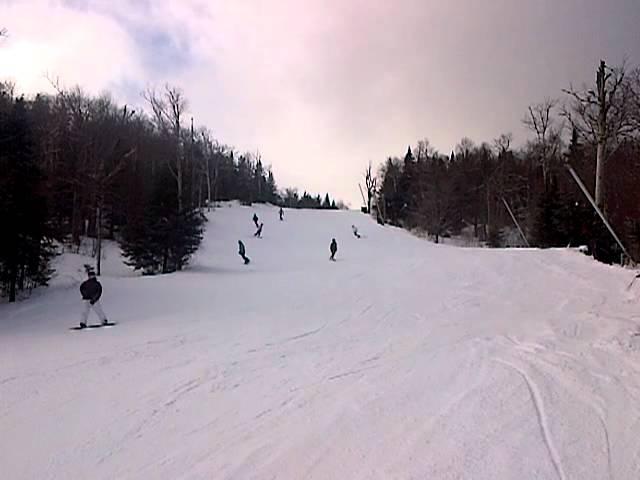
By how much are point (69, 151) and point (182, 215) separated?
38.6ft

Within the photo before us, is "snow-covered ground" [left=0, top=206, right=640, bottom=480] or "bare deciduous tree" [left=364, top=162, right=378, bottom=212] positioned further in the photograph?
"bare deciduous tree" [left=364, top=162, right=378, bottom=212]

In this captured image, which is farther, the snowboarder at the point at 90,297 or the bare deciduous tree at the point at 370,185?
the bare deciduous tree at the point at 370,185

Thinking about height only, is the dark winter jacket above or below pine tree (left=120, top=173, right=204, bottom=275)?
below

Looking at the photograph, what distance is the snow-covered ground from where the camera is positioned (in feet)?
19.8

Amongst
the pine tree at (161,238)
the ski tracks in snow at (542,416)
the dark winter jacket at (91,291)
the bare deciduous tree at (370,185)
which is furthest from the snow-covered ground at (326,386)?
the bare deciduous tree at (370,185)

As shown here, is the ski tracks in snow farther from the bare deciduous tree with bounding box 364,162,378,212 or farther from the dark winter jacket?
the bare deciduous tree with bounding box 364,162,378,212

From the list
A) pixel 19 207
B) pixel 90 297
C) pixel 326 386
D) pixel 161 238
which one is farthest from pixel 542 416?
pixel 161 238

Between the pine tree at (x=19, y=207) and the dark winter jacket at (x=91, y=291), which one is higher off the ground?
the pine tree at (x=19, y=207)

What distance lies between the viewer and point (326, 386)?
352 inches

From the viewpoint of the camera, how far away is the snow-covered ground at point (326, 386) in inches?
237

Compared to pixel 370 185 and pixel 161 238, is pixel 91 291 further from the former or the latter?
pixel 370 185

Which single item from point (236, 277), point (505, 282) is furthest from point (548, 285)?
point (236, 277)

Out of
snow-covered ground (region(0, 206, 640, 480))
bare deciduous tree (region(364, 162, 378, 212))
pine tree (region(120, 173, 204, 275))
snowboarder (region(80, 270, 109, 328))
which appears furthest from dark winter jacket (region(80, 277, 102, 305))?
bare deciduous tree (region(364, 162, 378, 212))

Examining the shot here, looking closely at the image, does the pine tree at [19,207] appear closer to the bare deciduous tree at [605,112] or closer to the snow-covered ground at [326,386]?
the snow-covered ground at [326,386]
